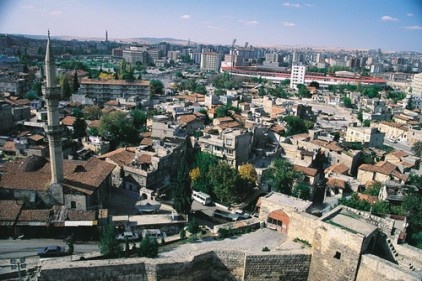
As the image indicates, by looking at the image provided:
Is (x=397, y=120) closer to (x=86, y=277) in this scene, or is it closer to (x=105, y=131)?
(x=105, y=131)

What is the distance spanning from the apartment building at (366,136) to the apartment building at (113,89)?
21.5 m

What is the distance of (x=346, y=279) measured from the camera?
948 cm

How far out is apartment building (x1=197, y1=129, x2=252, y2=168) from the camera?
21.6m

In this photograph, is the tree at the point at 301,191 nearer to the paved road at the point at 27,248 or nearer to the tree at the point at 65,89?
the paved road at the point at 27,248

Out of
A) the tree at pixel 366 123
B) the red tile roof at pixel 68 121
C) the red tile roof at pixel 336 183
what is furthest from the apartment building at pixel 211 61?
the red tile roof at pixel 336 183

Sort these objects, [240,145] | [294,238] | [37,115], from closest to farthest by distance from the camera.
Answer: [294,238], [240,145], [37,115]

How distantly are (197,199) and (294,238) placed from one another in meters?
7.10

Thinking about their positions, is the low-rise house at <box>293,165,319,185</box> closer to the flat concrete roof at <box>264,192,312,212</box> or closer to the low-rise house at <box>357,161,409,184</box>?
the low-rise house at <box>357,161,409,184</box>

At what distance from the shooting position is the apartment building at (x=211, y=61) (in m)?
101

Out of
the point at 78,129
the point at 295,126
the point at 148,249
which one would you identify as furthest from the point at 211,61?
the point at 148,249

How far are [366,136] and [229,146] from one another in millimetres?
13684

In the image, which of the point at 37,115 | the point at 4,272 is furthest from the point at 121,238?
the point at 37,115

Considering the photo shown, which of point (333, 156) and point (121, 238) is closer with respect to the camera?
point (121, 238)

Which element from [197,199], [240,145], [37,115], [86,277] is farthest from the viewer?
[37,115]
